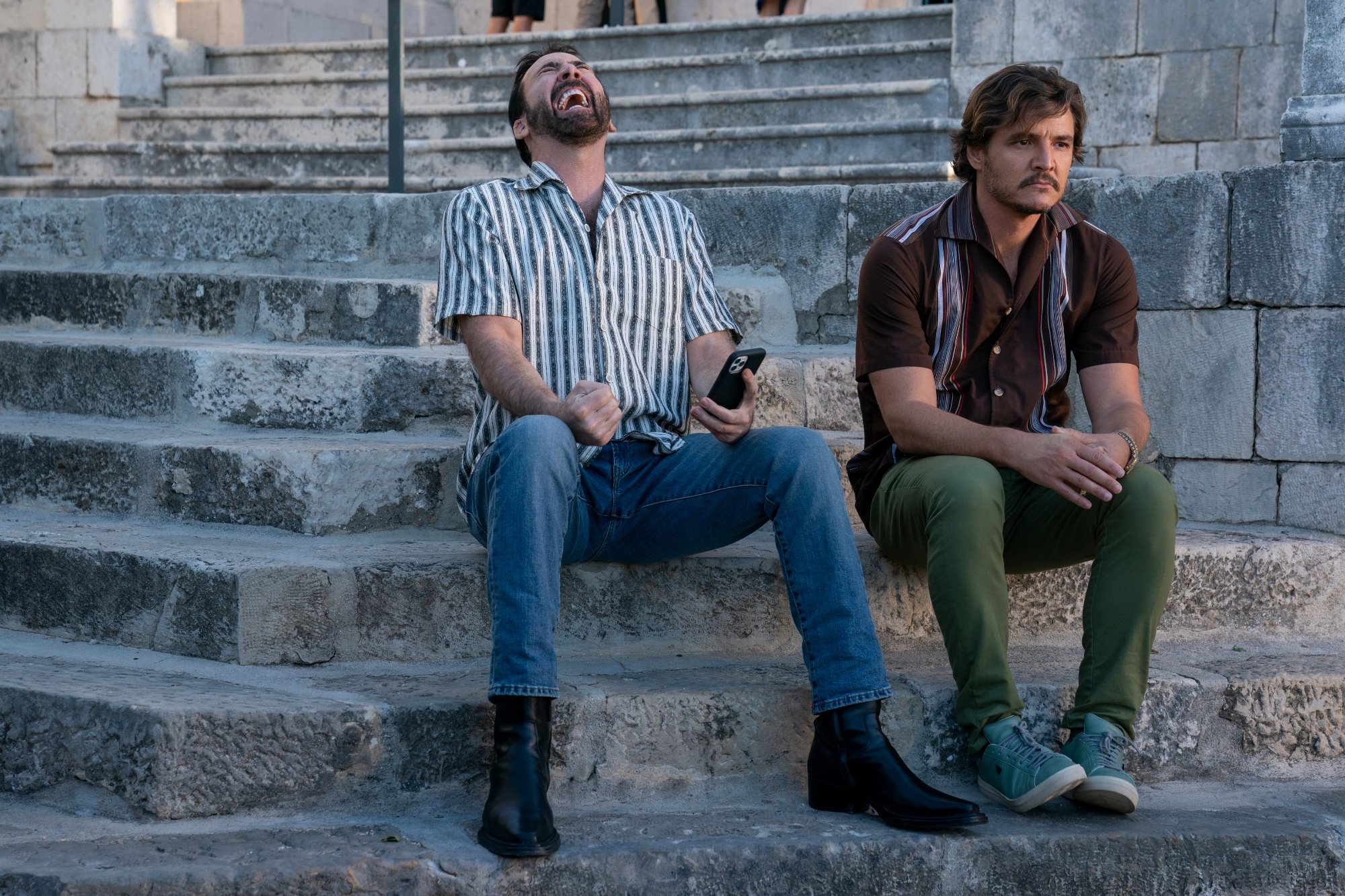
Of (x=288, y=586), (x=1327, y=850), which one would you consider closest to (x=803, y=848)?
(x=1327, y=850)

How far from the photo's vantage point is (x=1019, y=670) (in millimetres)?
3043

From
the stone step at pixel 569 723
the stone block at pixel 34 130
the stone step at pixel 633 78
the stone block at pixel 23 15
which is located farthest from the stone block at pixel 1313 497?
the stone block at pixel 23 15

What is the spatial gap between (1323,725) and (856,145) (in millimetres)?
3255

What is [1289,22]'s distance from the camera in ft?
18.5

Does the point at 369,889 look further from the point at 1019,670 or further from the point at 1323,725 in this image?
the point at 1323,725

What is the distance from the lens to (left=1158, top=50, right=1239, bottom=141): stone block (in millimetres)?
5797

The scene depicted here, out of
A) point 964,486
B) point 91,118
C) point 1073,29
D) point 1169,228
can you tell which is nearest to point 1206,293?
point 1169,228

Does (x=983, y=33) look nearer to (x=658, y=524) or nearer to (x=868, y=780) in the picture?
(x=658, y=524)

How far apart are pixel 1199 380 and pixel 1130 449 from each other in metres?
1.15

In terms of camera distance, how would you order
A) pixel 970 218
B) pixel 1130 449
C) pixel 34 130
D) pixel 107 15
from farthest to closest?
pixel 34 130
pixel 107 15
pixel 970 218
pixel 1130 449

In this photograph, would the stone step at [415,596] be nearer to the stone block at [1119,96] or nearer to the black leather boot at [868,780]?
the black leather boot at [868,780]

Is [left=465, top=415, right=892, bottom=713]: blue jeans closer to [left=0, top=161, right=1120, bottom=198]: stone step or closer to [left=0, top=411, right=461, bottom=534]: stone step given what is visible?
[left=0, top=411, right=461, bottom=534]: stone step

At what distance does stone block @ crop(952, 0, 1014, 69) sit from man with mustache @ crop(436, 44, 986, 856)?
3.21 m

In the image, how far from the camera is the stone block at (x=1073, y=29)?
5879 mm
